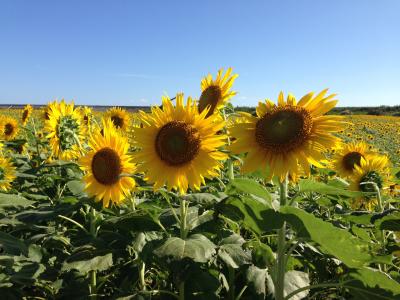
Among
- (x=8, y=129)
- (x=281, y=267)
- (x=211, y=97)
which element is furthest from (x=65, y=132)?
(x=8, y=129)

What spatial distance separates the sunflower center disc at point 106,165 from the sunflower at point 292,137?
1.19 metres

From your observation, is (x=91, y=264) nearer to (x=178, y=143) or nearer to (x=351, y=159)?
(x=178, y=143)

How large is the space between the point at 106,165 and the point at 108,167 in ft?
0.07

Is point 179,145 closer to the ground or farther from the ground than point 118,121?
closer to the ground

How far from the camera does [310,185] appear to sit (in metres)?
2.15

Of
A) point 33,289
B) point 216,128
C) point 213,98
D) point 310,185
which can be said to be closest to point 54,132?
point 33,289

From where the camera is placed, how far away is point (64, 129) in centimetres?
408

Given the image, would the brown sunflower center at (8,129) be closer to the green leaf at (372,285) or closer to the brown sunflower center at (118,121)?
the brown sunflower center at (118,121)

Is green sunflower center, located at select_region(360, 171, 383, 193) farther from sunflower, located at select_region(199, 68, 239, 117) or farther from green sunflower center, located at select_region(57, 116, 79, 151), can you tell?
green sunflower center, located at select_region(57, 116, 79, 151)

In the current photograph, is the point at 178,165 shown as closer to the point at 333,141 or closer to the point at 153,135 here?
the point at 153,135

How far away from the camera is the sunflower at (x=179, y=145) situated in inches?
101

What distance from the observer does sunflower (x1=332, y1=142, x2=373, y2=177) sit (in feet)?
14.9

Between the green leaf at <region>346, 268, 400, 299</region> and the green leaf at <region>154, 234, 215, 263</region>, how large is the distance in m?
0.76

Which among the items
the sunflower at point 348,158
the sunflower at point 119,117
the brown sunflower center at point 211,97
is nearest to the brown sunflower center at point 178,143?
the brown sunflower center at point 211,97
